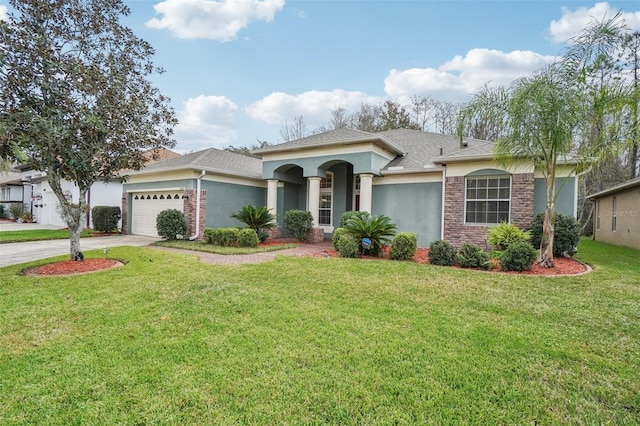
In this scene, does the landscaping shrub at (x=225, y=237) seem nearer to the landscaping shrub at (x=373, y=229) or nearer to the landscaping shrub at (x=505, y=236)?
the landscaping shrub at (x=373, y=229)

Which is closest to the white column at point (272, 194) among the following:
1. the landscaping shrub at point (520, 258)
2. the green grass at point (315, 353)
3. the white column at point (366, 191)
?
the white column at point (366, 191)

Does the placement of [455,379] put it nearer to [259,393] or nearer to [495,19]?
[259,393]

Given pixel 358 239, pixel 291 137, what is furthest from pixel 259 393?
pixel 291 137

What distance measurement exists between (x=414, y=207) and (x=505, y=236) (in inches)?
148

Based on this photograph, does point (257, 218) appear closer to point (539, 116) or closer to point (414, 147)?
point (414, 147)

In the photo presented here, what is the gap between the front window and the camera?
1077cm

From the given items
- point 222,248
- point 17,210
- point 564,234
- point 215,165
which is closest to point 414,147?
point 564,234

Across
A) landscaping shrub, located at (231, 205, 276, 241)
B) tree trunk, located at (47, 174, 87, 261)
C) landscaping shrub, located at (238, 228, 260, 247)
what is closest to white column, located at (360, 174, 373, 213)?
landscaping shrub, located at (231, 205, 276, 241)

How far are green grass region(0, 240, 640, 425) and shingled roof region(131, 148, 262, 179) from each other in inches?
332

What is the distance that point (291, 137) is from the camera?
3303cm

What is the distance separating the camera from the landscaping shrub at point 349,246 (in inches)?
376

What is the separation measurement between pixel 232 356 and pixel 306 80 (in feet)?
59.8

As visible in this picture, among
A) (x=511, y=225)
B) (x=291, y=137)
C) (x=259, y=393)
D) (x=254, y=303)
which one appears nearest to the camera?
(x=259, y=393)

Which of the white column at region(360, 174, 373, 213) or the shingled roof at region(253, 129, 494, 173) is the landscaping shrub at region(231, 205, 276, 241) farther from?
the white column at region(360, 174, 373, 213)
